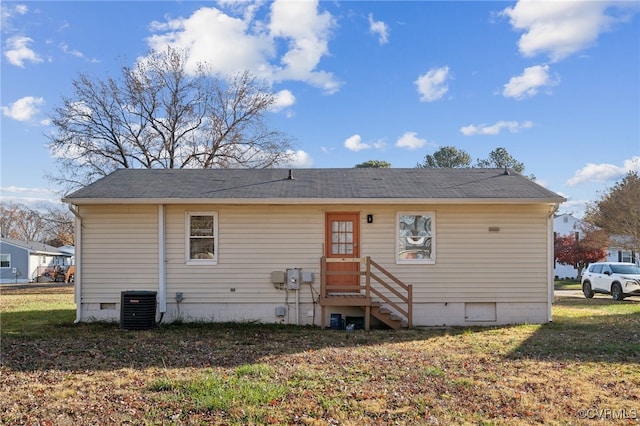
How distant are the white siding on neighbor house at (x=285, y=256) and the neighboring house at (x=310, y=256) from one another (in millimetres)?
23

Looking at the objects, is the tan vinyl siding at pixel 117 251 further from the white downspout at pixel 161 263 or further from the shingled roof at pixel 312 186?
the shingled roof at pixel 312 186

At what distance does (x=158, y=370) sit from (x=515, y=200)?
8206 millimetres

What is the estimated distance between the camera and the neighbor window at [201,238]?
11352 mm

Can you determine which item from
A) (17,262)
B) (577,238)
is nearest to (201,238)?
(17,262)

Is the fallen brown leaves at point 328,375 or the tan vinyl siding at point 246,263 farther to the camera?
the tan vinyl siding at point 246,263

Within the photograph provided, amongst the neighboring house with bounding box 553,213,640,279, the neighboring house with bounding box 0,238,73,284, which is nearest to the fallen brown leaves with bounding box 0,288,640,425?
the neighboring house with bounding box 553,213,640,279

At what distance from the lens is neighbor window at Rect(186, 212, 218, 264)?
11.4m

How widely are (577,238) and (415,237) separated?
105 feet

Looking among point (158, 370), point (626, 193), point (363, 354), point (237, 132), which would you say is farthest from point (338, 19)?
point (626, 193)

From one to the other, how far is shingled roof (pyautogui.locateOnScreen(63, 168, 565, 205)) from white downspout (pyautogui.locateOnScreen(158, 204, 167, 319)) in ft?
1.47

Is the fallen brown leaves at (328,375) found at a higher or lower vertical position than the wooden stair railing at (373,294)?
lower

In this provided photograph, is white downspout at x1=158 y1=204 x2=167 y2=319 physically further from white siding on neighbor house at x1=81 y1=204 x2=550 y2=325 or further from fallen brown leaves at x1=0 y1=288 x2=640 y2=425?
fallen brown leaves at x1=0 y1=288 x2=640 y2=425

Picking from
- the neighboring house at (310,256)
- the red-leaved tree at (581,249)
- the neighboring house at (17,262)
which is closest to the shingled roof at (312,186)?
the neighboring house at (310,256)

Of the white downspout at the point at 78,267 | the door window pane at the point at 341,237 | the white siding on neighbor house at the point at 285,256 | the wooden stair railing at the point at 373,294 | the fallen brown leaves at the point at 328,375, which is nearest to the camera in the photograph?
the fallen brown leaves at the point at 328,375
